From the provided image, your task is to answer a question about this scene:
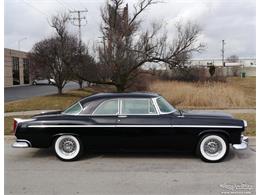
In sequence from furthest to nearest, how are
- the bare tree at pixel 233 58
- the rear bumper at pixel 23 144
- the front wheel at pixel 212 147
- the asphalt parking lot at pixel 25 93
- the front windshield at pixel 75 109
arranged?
the bare tree at pixel 233 58 < the asphalt parking lot at pixel 25 93 < the front windshield at pixel 75 109 < the rear bumper at pixel 23 144 < the front wheel at pixel 212 147

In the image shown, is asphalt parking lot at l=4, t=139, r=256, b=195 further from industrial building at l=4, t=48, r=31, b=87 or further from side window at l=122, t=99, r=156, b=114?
industrial building at l=4, t=48, r=31, b=87

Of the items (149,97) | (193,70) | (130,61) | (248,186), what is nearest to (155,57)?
(130,61)

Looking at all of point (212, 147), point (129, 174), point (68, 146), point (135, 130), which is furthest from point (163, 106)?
point (68, 146)

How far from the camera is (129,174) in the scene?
5875 millimetres

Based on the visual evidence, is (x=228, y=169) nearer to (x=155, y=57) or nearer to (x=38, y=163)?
→ (x=38, y=163)

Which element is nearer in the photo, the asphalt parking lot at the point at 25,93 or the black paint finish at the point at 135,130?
the black paint finish at the point at 135,130

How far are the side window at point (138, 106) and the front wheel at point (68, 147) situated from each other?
1197 mm

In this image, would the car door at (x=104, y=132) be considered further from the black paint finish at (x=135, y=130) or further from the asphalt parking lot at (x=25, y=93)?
the asphalt parking lot at (x=25, y=93)

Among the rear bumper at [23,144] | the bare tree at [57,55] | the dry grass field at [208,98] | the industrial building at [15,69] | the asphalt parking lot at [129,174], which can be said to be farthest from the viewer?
the industrial building at [15,69]

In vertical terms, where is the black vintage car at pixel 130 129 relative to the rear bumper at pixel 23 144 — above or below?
above

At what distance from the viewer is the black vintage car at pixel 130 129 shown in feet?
22.1

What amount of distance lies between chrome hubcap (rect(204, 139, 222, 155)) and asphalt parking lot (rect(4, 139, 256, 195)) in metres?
0.26

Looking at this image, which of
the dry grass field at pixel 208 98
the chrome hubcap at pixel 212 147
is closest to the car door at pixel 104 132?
the chrome hubcap at pixel 212 147

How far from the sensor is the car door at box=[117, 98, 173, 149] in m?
6.77
